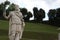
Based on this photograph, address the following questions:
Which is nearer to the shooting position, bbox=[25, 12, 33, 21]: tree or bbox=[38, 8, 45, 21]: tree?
bbox=[38, 8, 45, 21]: tree

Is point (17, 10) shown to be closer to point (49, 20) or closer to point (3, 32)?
point (3, 32)

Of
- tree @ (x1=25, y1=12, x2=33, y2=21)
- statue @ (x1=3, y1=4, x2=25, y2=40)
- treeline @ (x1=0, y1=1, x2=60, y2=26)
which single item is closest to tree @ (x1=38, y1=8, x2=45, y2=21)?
treeline @ (x1=0, y1=1, x2=60, y2=26)

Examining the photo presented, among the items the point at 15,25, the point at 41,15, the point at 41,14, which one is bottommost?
the point at 41,15

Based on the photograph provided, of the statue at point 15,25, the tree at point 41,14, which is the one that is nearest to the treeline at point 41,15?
the tree at point 41,14

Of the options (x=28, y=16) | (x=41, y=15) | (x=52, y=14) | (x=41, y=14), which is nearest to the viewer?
(x=52, y=14)

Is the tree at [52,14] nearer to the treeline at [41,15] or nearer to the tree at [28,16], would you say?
the treeline at [41,15]

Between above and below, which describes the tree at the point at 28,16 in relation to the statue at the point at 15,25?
below

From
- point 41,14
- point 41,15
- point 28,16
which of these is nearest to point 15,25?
point 41,15

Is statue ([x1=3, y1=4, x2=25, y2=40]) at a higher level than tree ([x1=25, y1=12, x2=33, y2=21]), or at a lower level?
higher

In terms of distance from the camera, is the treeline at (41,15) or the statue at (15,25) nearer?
the statue at (15,25)

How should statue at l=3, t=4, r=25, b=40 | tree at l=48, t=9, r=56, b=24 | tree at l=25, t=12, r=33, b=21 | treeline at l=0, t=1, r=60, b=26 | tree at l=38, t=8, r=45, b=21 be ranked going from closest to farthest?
statue at l=3, t=4, r=25, b=40
treeline at l=0, t=1, r=60, b=26
tree at l=48, t=9, r=56, b=24
tree at l=38, t=8, r=45, b=21
tree at l=25, t=12, r=33, b=21

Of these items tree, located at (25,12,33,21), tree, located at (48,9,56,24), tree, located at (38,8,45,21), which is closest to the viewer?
tree, located at (48,9,56,24)

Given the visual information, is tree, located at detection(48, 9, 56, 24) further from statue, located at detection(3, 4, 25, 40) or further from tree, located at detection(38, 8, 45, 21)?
statue, located at detection(3, 4, 25, 40)

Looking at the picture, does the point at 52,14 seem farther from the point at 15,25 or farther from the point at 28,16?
the point at 15,25
